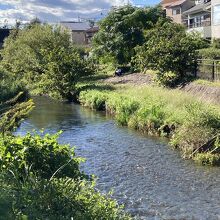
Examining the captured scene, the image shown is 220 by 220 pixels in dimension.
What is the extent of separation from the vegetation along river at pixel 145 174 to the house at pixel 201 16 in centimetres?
2427

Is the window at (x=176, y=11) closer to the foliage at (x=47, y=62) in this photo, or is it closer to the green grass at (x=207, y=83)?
the foliage at (x=47, y=62)

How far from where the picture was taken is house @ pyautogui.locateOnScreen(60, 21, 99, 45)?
96.8 meters

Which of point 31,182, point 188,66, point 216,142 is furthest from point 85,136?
point 31,182

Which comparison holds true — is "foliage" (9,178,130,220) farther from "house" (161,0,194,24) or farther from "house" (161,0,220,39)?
"house" (161,0,194,24)

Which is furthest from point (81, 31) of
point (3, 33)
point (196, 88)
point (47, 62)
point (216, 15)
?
point (196, 88)

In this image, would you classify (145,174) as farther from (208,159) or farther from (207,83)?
(207,83)

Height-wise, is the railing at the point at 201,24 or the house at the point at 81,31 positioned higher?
the house at the point at 81,31

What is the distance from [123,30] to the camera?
1639 inches

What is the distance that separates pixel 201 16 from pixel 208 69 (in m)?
27.2

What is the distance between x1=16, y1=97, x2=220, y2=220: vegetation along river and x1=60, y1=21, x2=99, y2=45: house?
76107mm

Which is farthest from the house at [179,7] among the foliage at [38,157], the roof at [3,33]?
the foliage at [38,157]

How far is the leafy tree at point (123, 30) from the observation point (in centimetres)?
4103

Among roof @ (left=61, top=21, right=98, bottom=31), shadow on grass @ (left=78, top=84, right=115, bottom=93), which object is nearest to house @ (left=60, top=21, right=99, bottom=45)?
roof @ (left=61, top=21, right=98, bottom=31)

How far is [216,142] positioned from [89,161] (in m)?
4.32
